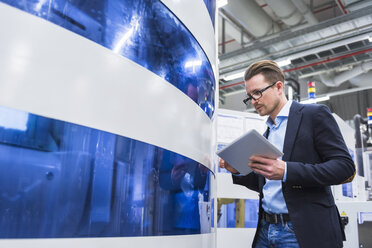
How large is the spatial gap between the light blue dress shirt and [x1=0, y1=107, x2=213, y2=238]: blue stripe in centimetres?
49

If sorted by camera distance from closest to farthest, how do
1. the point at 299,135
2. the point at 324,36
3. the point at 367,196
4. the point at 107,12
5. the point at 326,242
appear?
the point at 107,12 → the point at 326,242 → the point at 299,135 → the point at 367,196 → the point at 324,36

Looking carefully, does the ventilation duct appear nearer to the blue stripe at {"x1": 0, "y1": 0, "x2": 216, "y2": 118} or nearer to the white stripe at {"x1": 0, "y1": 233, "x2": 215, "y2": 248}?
the blue stripe at {"x1": 0, "y1": 0, "x2": 216, "y2": 118}

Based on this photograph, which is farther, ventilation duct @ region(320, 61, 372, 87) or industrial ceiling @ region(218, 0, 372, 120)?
Answer: ventilation duct @ region(320, 61, 372, 87)

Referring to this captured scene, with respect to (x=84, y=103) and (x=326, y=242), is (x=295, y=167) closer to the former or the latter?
(x=326, y=242)

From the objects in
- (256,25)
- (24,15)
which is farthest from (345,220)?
(256,25)

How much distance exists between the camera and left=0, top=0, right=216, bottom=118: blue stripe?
80 centimetres

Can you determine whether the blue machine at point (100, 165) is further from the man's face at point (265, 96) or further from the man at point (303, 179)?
the man's face at point (265, 96)

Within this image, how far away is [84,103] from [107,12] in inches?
10.0


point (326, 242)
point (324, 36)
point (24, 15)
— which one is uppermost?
point (324, 36)

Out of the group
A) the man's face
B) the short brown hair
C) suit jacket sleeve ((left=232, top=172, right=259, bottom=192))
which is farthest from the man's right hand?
the short brown hair

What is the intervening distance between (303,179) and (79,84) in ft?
2.81

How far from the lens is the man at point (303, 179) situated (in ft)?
4.21

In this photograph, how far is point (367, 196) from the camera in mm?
4617

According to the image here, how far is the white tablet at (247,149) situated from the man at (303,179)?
0.03 m
